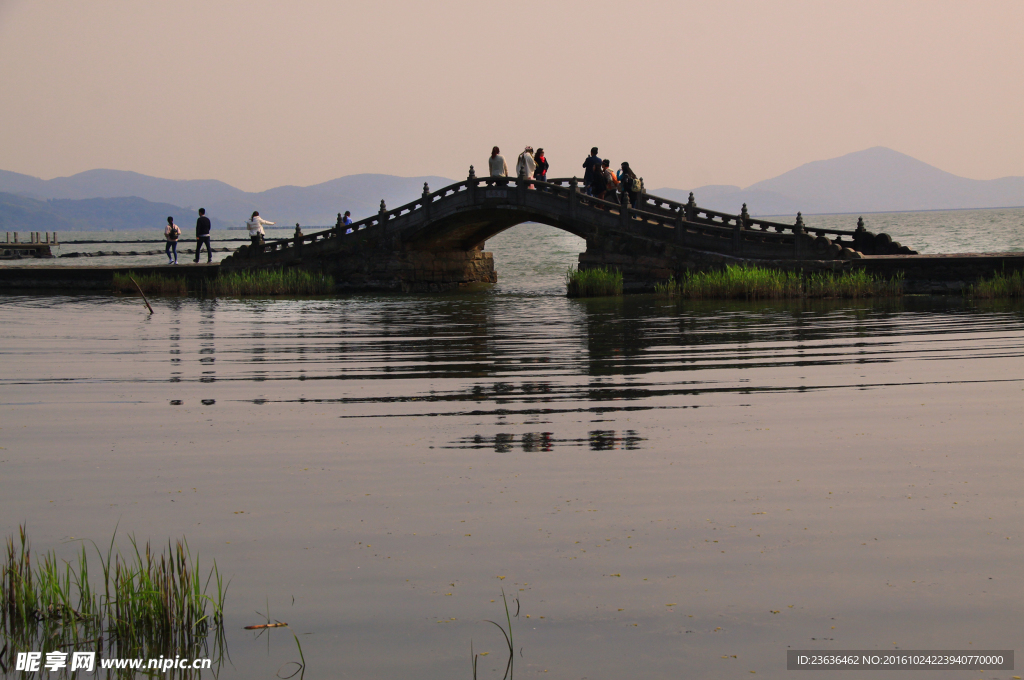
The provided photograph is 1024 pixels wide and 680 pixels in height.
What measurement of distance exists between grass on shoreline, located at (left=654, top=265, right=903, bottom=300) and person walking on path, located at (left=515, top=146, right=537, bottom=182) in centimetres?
818

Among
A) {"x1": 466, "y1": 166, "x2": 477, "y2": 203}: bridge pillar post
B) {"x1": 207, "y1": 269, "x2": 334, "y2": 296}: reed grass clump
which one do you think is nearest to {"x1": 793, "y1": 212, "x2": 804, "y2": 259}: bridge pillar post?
{"x1": 466, "y1": 166, "x2": 477, "y2": 203}: bridge pillar post

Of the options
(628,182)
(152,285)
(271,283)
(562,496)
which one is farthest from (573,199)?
(562,496)

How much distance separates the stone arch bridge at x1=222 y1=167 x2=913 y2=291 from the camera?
1041 inches

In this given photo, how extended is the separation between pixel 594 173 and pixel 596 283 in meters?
4.32

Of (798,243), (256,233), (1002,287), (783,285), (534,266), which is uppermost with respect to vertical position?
(256,233)

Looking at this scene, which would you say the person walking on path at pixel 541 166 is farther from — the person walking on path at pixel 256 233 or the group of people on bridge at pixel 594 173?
the person walking on path at pixel 256 233

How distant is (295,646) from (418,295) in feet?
92.8

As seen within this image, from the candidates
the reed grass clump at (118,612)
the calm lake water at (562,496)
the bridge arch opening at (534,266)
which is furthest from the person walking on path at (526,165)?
the reed grass clump at (118,612)

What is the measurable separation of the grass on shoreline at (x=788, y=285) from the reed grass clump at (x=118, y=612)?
68.9 ft

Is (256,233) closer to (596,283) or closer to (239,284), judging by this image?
(239,284)

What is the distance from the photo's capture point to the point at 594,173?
3047 centimetres

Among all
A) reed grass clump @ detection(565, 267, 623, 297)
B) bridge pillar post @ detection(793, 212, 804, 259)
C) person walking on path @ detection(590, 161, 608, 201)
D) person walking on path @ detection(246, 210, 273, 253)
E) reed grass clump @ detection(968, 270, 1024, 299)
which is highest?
person walking on path @ detection(590, 161, 608, 201)

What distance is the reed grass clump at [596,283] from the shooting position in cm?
2780

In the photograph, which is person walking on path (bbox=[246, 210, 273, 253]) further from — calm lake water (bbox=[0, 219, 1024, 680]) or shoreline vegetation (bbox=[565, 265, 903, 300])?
calm lake water (bbox=[0, 219, 1024, 680])
